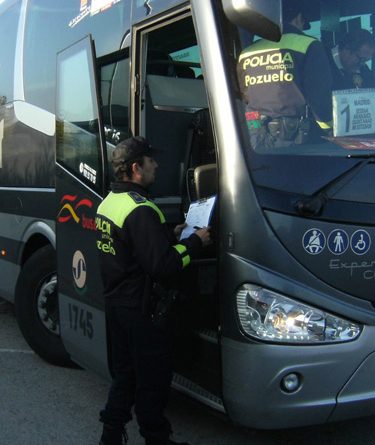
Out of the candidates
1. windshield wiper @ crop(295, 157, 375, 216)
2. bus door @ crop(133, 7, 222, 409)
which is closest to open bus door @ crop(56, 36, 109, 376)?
bus door @ crop(133, 7, 222, 409)

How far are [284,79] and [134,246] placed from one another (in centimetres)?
111

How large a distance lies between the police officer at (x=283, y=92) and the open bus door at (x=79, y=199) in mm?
1091

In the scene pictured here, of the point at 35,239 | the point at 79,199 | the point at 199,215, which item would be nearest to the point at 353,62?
the point at 199,215

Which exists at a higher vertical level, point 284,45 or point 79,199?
point 284,45

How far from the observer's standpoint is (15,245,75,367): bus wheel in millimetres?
4781

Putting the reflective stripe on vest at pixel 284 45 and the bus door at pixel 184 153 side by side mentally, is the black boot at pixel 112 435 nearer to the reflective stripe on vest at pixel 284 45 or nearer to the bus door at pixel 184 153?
the bus door at pixel 184 153

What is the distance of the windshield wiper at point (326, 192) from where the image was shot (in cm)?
266

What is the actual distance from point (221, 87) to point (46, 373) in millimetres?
2966

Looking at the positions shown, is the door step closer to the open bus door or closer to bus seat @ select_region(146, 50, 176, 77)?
the open bus door

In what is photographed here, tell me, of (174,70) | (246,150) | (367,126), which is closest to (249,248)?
(246,150)

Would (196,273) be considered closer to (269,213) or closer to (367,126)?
(269,213)

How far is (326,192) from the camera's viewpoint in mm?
2705

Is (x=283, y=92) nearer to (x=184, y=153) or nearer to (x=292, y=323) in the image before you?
(x=292, y=323)

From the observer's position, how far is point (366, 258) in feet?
9.06
